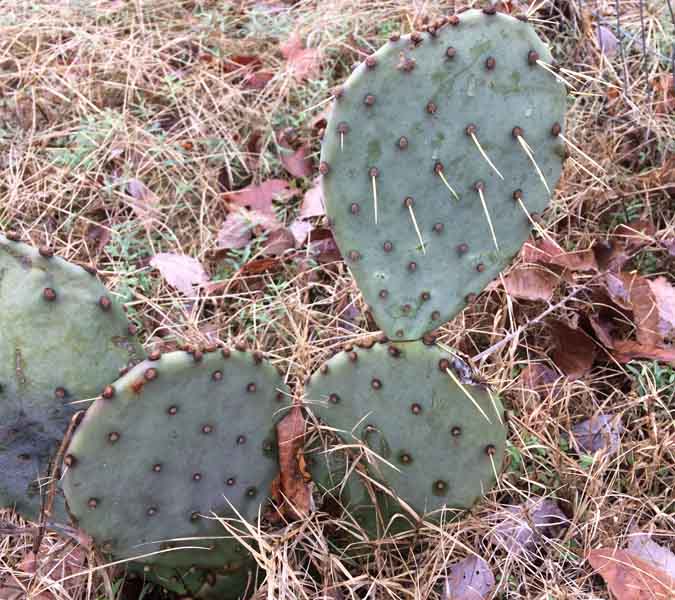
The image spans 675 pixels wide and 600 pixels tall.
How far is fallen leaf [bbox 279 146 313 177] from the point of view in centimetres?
228

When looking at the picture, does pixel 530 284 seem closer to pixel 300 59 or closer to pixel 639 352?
pixel 639 352

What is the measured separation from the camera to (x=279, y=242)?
2.06 meters

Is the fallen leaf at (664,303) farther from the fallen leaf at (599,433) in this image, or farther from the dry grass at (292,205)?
the fallen leaf at (599,433)

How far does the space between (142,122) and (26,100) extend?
1.24 feet

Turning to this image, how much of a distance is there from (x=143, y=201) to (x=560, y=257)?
1.16 metres

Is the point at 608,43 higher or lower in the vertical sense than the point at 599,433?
higher

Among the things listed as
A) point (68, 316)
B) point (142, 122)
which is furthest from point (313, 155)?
point (68, 316)

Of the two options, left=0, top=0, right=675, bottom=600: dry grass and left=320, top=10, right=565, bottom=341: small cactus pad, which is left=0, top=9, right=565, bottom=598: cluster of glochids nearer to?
left=320, top=10, right=565, bottom=341: small cactus pad

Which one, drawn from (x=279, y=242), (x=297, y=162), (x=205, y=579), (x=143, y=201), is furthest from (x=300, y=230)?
(x=205, y=579)

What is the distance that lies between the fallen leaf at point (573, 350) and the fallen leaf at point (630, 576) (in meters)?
0.45

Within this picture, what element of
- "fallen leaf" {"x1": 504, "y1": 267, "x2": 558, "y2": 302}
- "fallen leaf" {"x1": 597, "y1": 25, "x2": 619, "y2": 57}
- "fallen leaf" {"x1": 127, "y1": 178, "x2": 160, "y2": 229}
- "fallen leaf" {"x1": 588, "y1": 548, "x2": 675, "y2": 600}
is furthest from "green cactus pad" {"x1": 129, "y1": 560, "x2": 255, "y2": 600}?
"fallen leaf" {"x1": 597, "y1": 25, "x2": 619, "y2": 57}

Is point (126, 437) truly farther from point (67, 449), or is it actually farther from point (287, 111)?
point (287, 111)

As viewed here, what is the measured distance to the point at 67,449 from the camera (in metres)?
1.10

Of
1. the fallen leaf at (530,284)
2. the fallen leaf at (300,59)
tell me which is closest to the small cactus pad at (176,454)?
the fallen leaf at (530,284)
